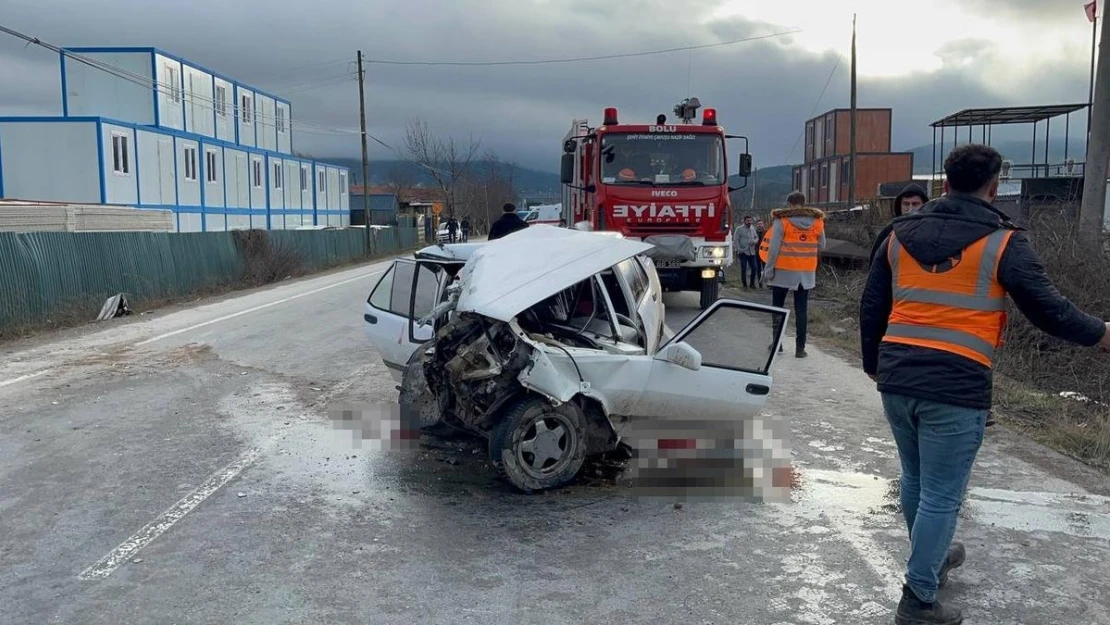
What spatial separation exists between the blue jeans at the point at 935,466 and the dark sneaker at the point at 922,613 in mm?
36

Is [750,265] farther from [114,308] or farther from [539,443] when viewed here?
[539,443]

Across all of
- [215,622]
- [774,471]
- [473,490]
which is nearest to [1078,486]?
[774,471]

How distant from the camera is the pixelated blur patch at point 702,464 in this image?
540cm

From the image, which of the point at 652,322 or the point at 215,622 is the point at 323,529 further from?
the point at 652,322

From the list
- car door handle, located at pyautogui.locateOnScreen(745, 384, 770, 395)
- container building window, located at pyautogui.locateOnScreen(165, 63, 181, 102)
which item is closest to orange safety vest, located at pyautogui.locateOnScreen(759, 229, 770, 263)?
car door handle, located at pyautogui.locateOnScreen(745, 384, 770, 395)

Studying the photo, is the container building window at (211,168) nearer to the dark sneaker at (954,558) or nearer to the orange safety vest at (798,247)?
the orange safety vest at (798,247)

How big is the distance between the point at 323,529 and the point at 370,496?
573mm

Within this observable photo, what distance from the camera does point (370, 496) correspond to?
17.6ft

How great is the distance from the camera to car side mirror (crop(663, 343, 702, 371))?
5367mm

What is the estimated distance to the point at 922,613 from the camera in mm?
3582

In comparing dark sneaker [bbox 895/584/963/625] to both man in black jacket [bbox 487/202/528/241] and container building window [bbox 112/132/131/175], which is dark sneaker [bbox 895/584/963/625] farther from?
container building window [bbox 112/132/131/175]

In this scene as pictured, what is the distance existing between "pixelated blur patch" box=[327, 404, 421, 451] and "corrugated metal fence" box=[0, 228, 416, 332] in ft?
32.9

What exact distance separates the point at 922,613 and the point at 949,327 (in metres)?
1.19

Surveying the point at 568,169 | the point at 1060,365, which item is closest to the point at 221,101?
the point at 568,169
